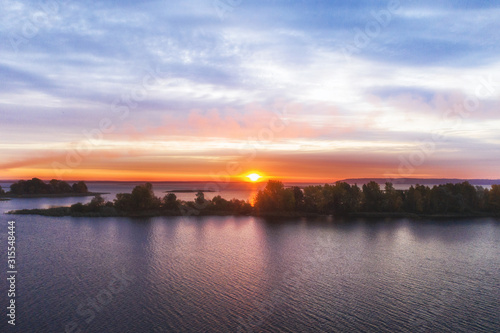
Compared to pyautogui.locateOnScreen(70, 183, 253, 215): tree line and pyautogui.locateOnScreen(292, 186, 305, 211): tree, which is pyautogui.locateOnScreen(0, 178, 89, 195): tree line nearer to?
pyautogui.locateOnScreen(70, 183, 253, 215): tree line

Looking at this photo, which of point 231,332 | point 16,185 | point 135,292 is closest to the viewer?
point 231,332

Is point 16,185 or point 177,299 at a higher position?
point 16,185

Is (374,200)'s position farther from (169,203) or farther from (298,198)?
(169,203)

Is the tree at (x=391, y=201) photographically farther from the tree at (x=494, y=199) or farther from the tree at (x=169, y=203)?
the tree at (x=169, y=203)

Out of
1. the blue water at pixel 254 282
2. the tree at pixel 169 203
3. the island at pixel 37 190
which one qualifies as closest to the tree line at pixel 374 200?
the tree at pixel 169 203

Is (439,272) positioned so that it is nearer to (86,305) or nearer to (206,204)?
(86,305)

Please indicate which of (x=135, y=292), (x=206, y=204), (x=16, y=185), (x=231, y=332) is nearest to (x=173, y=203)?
(x=206, y=204)

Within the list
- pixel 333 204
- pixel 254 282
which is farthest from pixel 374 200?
pixel 254 282
